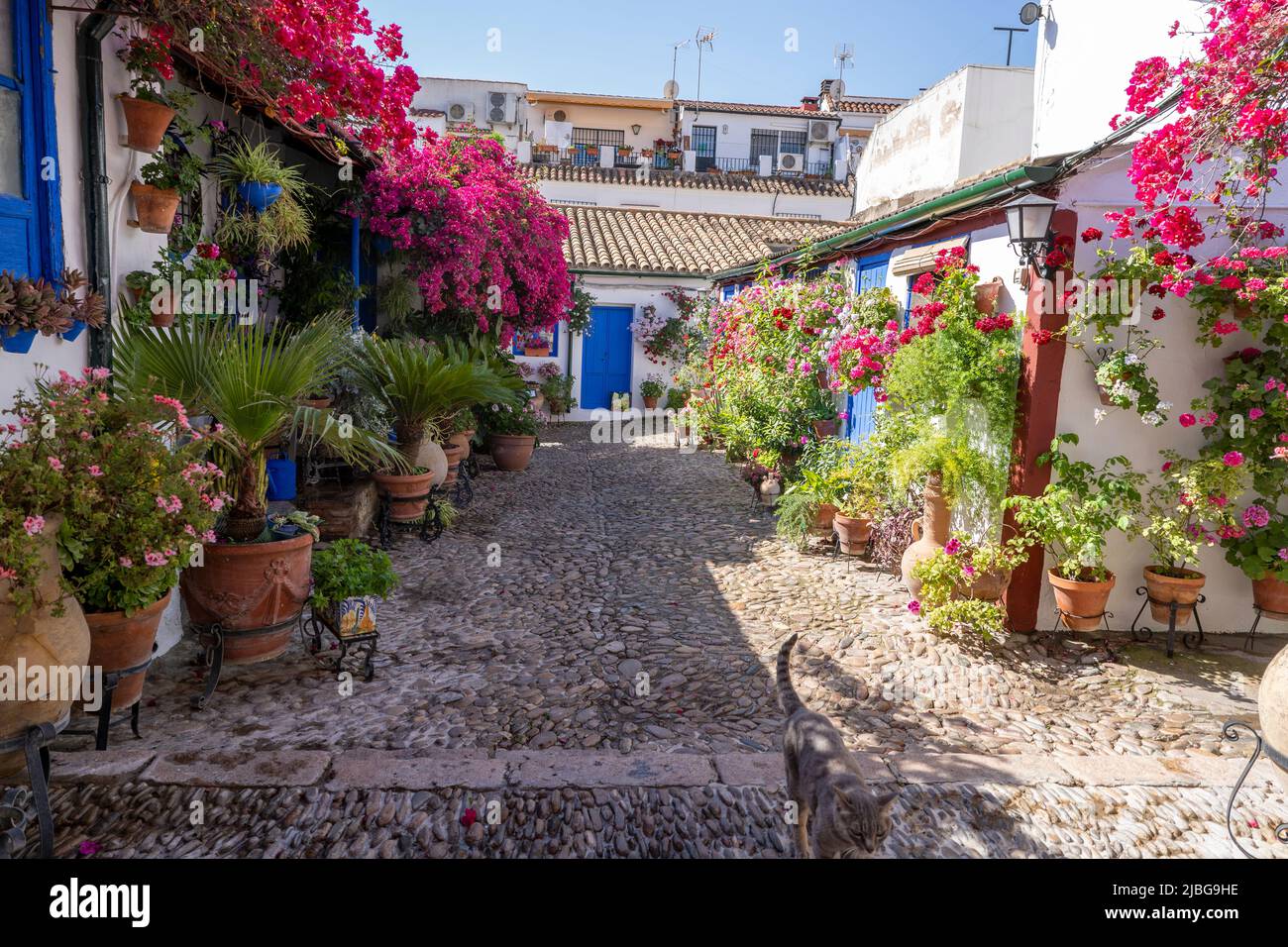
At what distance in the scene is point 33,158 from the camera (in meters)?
3.60

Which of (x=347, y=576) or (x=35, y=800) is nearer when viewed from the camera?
(x=35, y=800)

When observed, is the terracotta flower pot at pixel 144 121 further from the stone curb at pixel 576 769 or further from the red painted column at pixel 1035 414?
the red painted column at pixel 1035 414

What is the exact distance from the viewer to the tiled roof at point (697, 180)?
79.7ft

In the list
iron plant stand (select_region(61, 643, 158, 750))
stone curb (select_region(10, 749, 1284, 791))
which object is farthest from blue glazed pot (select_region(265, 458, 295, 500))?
stone curb (select_region(10, 749, 1284, 791))

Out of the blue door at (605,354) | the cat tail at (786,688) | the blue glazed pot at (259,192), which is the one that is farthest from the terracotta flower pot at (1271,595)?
the blue door at (605,354)

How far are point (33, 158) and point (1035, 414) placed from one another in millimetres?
5455

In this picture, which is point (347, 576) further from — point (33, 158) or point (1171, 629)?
point (1171, 629)

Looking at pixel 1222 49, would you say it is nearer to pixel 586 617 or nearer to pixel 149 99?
pixel 586 617

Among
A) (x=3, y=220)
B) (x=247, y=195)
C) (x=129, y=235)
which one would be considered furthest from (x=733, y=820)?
(x=247, y=195)

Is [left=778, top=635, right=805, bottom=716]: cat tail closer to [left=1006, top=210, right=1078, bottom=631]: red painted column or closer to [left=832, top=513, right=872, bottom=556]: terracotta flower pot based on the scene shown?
[left=1006, top=210, right=1078, bottom=631]: red painted column

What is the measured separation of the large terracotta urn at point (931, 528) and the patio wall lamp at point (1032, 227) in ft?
5.11

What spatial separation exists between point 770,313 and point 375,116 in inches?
226

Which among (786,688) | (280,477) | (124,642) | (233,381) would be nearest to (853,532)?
(786,688)

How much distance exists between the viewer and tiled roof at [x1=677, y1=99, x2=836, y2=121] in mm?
28469
